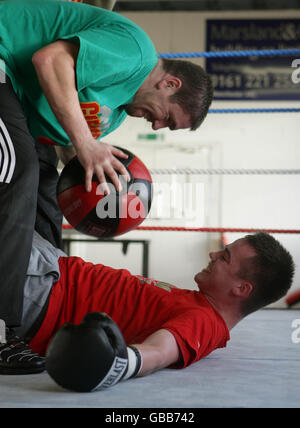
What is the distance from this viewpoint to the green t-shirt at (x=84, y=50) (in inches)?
44.2

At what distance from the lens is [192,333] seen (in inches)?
41.7

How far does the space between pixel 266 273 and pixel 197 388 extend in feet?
1.44

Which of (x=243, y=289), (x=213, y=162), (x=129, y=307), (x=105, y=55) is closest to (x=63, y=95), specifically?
(x=105, y=55)

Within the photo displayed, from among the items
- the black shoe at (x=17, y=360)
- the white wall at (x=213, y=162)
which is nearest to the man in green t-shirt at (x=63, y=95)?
the black shoe at (x=17, y=360)

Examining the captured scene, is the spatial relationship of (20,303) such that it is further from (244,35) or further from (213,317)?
(244,35)

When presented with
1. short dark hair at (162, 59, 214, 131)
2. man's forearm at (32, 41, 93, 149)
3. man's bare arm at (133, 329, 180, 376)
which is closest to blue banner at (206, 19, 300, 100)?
short dark hair at (162, 59, 214, 131)

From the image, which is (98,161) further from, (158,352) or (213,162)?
(213,162)

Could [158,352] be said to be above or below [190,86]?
below

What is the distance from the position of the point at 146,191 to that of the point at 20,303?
38 cm

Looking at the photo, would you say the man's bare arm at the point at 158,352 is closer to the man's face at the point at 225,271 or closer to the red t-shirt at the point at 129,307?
the red t-shirt at the point at 129,307

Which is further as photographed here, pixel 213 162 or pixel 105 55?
pixel 213 162

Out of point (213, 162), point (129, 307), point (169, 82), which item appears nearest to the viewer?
point (129, 307)
